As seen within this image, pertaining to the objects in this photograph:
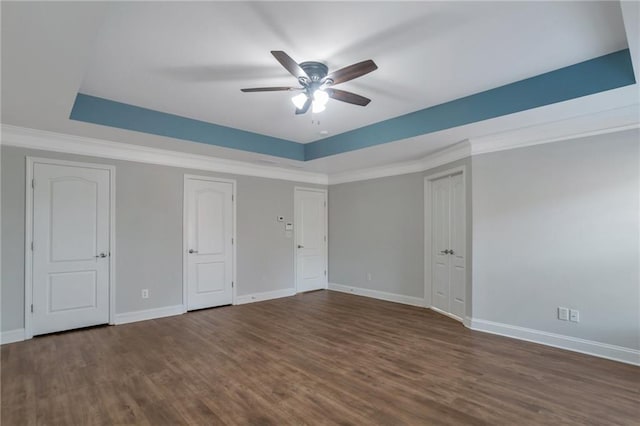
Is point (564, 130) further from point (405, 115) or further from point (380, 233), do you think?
point (380, 233)

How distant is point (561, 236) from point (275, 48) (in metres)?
3.60

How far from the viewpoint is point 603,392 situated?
267 cm

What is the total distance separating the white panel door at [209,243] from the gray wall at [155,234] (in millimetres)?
169

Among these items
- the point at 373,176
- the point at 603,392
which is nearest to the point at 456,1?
the point at 603,392

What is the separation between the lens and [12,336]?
385 cm

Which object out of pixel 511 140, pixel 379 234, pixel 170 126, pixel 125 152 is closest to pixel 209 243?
pixel 125 152

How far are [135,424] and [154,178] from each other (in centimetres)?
357

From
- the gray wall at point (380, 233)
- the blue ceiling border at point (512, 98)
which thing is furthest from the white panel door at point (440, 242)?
the blue ceiling border at point (512, 98)

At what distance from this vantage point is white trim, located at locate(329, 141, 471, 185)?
458 cm

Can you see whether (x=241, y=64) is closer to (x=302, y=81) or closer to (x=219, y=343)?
(x=302, y=81)

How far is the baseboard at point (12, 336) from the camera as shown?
3793mm

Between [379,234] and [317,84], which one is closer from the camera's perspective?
[317,84]

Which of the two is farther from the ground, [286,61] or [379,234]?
[286,61]

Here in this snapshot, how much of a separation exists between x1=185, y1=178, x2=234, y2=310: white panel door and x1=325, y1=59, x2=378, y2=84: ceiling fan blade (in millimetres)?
3476
